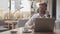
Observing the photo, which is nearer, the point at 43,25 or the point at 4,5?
the point at 43,25

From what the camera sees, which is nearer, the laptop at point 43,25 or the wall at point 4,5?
the laptop at point 43,25

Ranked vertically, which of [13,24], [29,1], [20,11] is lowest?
[13,24]

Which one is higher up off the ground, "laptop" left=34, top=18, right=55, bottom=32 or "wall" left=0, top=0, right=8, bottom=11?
"wall" left=0, top=0, right=8, bottom=11

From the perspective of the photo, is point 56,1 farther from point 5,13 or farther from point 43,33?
point 43,33

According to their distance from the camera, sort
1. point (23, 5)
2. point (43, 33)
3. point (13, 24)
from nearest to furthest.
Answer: point (43, 33)
point (13, 24)
point (23, 5)

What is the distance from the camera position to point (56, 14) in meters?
10.8

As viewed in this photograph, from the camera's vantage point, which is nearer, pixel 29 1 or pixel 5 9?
pixel 5 9

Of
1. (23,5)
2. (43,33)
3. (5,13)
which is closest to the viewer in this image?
(43,33)

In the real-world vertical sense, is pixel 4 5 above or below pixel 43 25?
above

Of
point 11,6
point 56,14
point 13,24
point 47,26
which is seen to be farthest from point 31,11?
point 47,26

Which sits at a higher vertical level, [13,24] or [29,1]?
[29,1]

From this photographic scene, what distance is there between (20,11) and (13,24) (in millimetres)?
2667

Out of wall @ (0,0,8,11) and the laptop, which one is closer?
the laptop

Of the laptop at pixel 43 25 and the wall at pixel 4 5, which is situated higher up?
the wall at pixel 4 5
